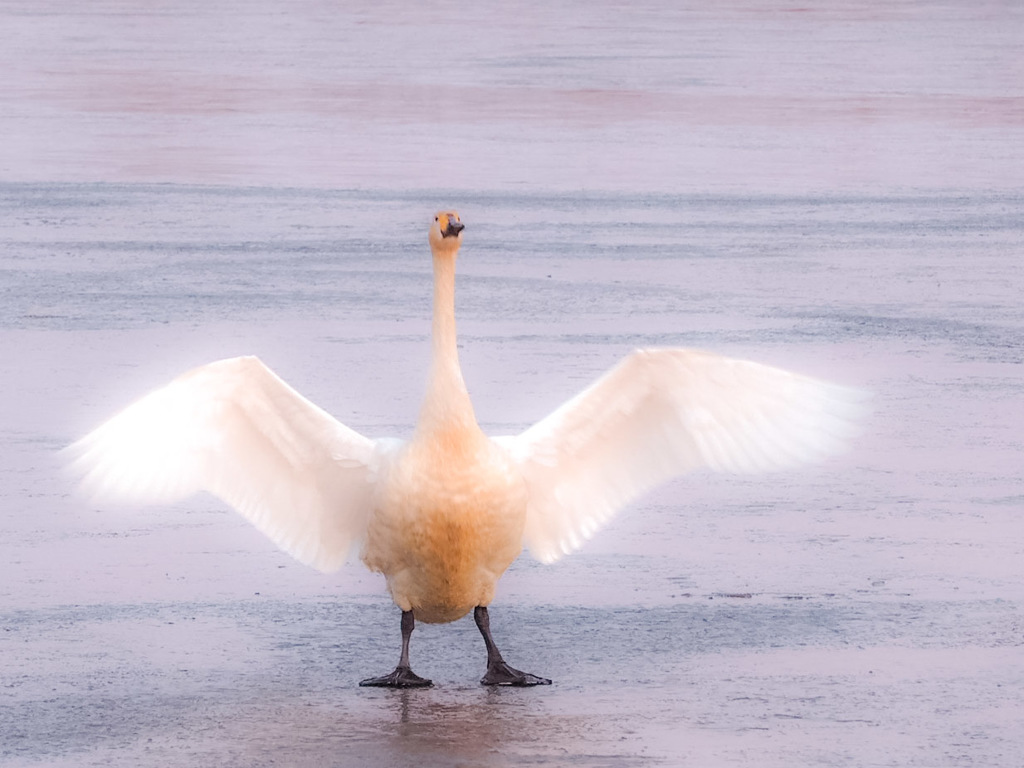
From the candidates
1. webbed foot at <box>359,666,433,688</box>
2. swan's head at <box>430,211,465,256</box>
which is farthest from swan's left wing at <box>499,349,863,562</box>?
webbed foot at <box>359,666,433,688</box>

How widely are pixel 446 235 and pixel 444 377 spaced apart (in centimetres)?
51

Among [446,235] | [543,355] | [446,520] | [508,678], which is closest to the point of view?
[446,520]

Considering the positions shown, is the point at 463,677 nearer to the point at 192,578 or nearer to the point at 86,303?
the point at 192,578

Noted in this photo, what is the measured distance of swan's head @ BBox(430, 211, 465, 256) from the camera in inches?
274

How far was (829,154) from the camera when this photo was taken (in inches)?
743

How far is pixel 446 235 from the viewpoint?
6.95 m

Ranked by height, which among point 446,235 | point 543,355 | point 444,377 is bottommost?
point 444,377

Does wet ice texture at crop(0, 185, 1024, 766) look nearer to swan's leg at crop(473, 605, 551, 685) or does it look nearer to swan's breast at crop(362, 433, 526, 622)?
swan's leg at crop(473, 605, 551, 685)

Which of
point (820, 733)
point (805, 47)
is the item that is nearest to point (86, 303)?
point (820, 733)

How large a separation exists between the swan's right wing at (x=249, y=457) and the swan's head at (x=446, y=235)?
0.66 meters

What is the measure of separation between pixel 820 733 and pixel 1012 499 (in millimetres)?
2823

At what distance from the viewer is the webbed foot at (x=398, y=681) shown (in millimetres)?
6648

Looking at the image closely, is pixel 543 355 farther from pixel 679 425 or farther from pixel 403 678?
pixel 403 678

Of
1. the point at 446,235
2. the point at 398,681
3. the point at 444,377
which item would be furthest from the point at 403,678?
the point at 446,235
